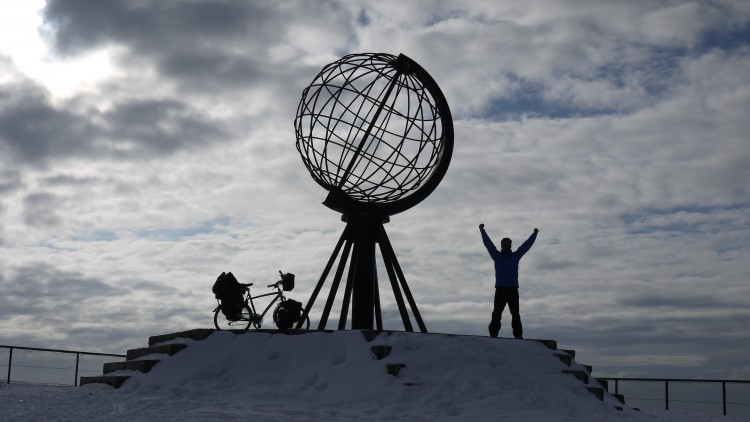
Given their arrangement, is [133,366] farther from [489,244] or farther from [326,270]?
[489,244]

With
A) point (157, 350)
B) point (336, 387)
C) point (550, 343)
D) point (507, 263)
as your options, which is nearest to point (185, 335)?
→ point (157, 350)

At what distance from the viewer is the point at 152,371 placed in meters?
14.8

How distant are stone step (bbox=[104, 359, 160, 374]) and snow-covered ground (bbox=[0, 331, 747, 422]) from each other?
0.18 meters

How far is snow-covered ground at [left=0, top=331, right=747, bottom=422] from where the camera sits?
11688 millimetres

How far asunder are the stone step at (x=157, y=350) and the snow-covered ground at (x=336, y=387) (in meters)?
0.22

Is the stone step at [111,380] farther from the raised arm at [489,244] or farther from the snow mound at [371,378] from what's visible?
the raised arm at [489,244]

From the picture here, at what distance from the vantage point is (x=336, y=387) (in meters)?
13.2

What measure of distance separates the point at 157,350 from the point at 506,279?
21.6 feet

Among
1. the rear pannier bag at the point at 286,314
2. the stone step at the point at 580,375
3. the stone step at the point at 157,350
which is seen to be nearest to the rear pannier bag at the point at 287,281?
the rear pannier bag at the point at 286,314

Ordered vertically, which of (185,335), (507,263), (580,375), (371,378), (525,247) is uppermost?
(525,247)

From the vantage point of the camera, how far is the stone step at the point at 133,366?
15.0 m

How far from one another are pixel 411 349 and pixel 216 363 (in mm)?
3505

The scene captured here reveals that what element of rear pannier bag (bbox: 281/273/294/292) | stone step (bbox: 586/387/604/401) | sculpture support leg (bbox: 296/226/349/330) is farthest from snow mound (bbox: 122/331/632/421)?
sculpture support leg (bbox: 296/226/349/330)

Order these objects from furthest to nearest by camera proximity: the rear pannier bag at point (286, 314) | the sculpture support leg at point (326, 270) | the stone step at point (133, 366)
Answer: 1. the sculpture support leg at point (326, 270)
2. the rear pannier bag at point (286, 314)
3. the stone step at point (133, 366)
